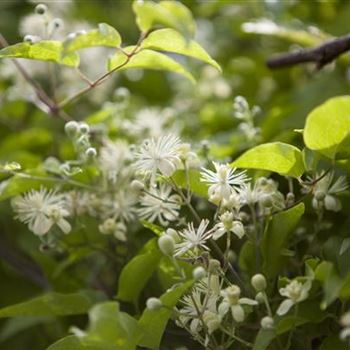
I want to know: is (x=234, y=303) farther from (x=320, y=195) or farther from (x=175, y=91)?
(x=175, y=91)

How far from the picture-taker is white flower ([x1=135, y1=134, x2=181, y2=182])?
0.86 m

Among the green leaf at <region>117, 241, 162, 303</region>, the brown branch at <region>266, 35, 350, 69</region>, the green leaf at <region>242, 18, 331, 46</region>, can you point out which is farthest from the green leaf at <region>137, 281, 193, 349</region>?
the green leaf at <region>242, 18, 331, 46</region>

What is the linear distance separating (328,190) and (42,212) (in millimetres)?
359

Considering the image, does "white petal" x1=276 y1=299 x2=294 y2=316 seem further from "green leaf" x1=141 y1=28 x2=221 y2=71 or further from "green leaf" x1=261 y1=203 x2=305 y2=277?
"green leaf" x1=141 y1=28 x2=221 y2=71

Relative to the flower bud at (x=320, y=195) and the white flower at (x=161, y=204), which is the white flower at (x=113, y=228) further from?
the flower bud at (x=320, y=195)

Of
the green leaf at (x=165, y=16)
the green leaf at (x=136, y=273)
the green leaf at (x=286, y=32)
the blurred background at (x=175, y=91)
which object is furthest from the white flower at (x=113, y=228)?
the green leaf at (x=286, y=32)

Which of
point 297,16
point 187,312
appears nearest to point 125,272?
point 187,312

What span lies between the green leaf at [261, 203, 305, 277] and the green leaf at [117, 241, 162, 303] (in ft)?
0.42

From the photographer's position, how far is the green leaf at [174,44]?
2.84ft

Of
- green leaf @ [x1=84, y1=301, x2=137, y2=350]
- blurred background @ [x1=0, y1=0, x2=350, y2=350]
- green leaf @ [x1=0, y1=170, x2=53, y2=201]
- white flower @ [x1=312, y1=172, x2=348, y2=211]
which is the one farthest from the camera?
blurred background @ [x1=0, y1=0, x2=350, y2=350]

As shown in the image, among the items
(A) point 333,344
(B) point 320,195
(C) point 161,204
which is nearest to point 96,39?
(C) point 161,204

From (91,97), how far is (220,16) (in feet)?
1.24

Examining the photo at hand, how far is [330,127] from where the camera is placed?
29.2 inches

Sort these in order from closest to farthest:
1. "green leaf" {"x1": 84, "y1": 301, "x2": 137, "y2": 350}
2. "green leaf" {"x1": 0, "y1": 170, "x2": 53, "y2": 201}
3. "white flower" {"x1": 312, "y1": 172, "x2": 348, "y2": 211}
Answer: "green leaf" {"x1": 84, "y1": 301, "x2": 137, "y2": 350}
"white flower" {"x1": 312, "y1": 172, "x2": 348, "y2": 211}
"green leaf" {"x1": 0, "y1": 170, "x2": 53, "y2": 201}
